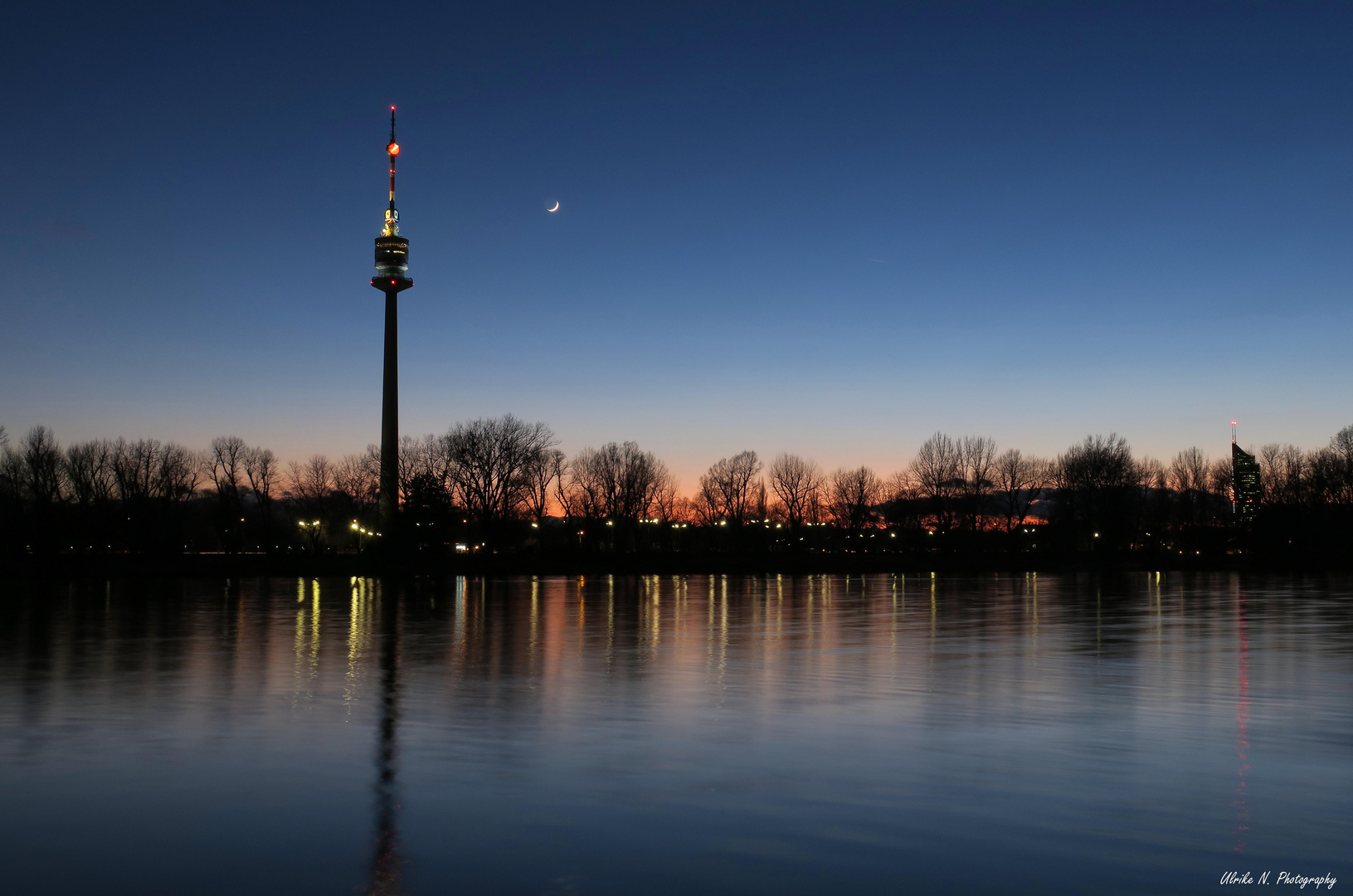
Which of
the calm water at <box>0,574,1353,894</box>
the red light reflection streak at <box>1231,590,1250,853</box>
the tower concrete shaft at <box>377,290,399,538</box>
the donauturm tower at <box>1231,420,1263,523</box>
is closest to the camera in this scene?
the calm water at <box>0,574,1353,894</box>

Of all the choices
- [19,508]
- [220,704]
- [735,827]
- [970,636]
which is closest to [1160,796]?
[735,827]

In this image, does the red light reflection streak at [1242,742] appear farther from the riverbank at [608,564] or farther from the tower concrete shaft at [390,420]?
the tower concrete shaft at [390,420]

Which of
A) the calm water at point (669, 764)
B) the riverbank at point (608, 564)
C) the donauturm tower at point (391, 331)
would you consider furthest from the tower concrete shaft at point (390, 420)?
the calm water at point (669, 764)

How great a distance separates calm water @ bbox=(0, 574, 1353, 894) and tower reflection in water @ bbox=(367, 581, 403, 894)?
5 centimetres

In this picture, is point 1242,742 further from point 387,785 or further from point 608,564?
point 608,564

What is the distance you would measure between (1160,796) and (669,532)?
131 metres

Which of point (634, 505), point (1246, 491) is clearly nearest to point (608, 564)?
point (634, 505)

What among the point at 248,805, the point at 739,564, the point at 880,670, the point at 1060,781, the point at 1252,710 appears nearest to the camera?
the point at 248,805

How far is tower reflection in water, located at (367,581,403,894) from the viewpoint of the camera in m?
7.06

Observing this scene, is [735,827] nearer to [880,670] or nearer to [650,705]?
[650,705]

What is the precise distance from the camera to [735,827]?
8.26 meters

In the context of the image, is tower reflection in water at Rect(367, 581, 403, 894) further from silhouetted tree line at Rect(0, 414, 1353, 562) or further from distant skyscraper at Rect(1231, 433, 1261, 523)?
distant skyscraper at Rect(1231, 433, 1261, 523)

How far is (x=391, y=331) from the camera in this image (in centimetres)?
13338

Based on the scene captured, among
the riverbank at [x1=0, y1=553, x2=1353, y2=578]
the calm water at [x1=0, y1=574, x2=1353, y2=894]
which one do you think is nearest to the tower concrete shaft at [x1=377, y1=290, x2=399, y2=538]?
the riverbank at [x1=0, y1=553, x2=1353, y2=578]
